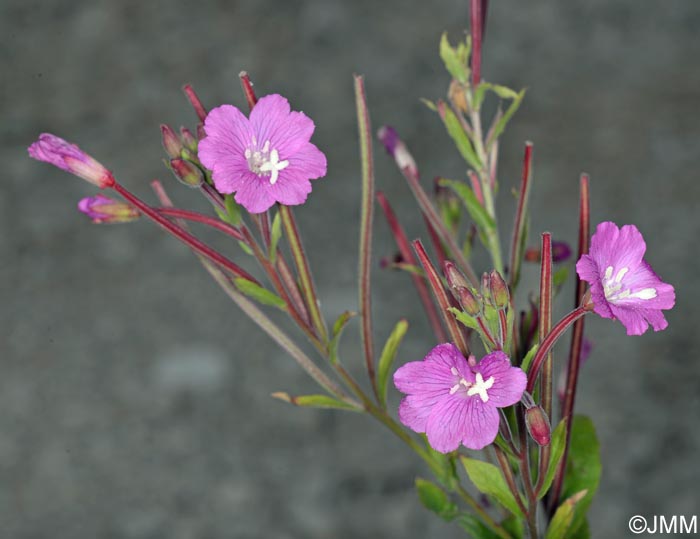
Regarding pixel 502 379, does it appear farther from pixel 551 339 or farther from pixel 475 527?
pixel 475 527

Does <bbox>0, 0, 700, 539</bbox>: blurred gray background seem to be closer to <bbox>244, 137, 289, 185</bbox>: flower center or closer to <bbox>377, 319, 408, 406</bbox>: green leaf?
<bbox>377, 319, 408, 406</bbox>: green leaf

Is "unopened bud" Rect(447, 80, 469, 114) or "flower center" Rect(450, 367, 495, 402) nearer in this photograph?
"flower center" Rect(450, 367, 495, 402)

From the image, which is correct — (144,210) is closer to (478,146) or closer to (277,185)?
(277,185)

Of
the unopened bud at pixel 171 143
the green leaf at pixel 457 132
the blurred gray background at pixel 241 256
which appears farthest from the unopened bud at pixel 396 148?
the blurred gray background at pixel 241 256

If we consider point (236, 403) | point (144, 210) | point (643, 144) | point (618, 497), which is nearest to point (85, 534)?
point (236, 403)

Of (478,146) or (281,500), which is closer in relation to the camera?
(478,146)

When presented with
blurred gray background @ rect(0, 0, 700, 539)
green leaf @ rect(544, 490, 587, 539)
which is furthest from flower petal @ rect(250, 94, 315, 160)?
blurred gray background @ rect(0, 0, 700, 539)
